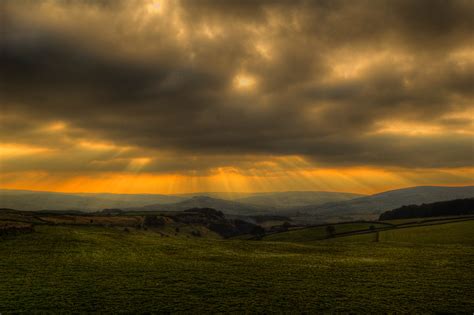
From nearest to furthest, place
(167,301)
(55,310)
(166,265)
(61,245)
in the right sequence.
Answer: (55,310), (167,301), (166,265), (61,245)

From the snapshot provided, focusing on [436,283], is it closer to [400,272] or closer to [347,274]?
[400,272]

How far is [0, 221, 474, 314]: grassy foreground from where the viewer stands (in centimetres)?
2505

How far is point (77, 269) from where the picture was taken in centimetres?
3675

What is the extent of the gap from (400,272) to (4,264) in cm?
4850

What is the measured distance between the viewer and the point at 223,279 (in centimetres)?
3334

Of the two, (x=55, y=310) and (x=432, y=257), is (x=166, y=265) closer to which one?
(x=55, y=310)

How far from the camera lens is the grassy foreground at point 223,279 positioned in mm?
25047

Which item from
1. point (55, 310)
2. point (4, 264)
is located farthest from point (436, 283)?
point (4, 264)

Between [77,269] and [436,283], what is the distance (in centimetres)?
3966

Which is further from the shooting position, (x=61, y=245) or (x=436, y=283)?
(x=61, y=245)

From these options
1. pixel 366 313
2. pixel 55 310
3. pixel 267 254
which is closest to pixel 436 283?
pixel 366 313

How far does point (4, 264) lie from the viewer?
126ft

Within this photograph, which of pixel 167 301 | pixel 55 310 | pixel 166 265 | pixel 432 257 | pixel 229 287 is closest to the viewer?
pixel 55 310

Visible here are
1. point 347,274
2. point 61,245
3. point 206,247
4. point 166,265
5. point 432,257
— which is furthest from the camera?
point 206,247
